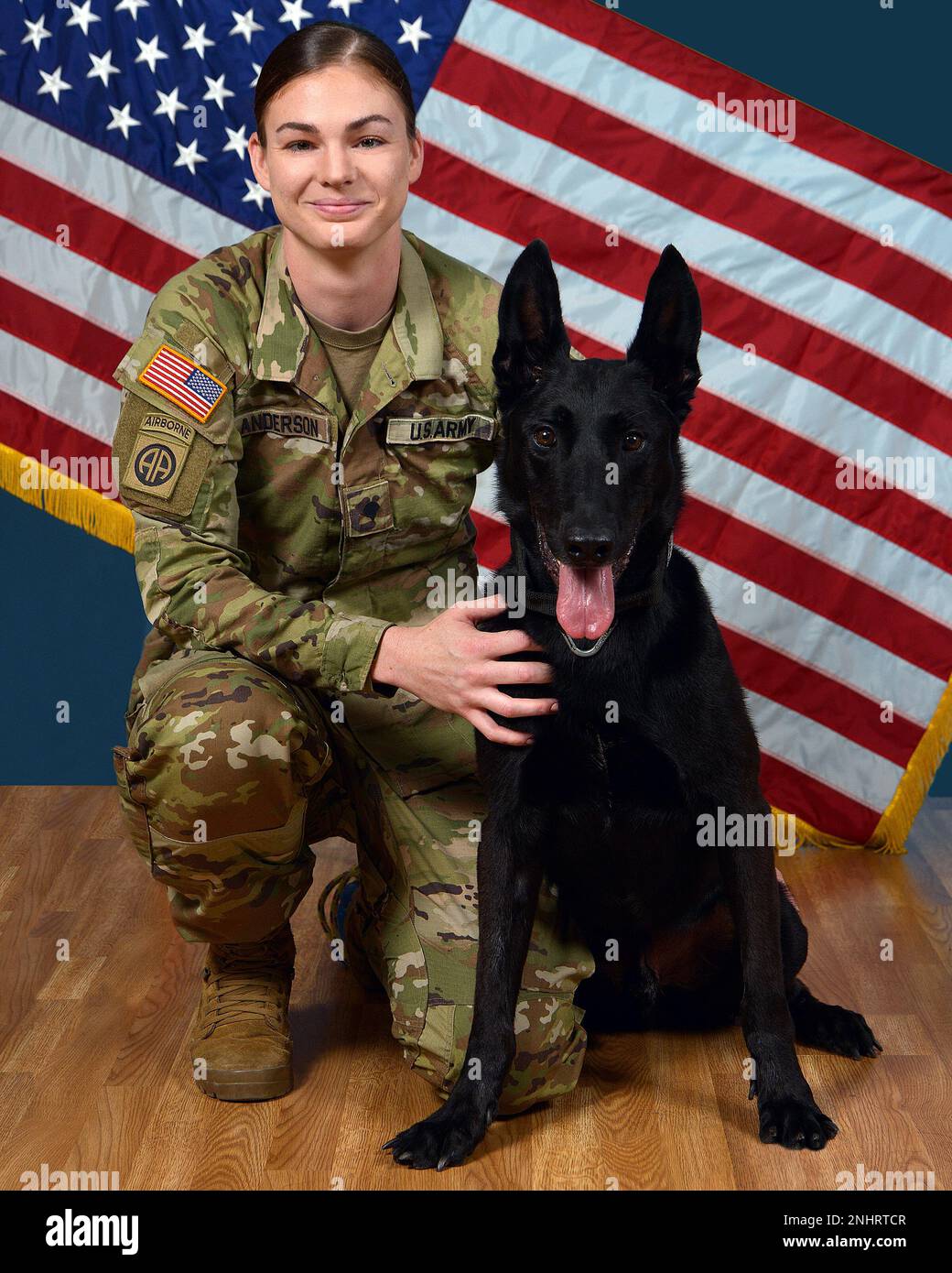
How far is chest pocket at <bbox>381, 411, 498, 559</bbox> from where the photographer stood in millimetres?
2160

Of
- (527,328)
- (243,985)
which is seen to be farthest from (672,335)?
(243,985)

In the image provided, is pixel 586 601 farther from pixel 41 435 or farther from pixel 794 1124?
pixel 41 435

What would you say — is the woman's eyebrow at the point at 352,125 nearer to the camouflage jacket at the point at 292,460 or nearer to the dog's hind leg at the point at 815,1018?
the camouflage jacket at the point at 292,460

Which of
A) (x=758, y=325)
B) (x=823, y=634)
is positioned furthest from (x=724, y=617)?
(x=758, y=325)

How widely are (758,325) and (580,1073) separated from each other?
150cm

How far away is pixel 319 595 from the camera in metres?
2.24

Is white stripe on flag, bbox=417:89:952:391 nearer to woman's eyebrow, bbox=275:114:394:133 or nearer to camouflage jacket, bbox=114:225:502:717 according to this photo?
camouflage jacket, bbox=114:225:502:717

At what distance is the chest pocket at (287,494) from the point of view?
2107 millimetres

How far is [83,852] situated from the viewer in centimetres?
292

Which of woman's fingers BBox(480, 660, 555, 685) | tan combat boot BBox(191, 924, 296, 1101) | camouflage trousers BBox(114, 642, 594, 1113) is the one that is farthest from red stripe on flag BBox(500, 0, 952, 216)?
tan combat boot BBox(191, 924, 296, 1101)

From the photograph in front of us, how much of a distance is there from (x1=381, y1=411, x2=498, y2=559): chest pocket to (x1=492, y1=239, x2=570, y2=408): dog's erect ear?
0.89 feet

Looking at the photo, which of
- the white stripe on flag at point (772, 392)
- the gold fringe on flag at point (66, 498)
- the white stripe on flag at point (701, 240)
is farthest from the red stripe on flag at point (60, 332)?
the white stripe on flag at point (701, 240)

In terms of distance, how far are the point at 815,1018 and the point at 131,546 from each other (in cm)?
166
